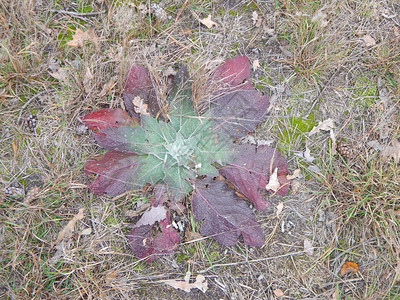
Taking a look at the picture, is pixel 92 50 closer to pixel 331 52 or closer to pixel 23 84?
pixel 23 84

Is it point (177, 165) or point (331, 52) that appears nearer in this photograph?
point (177, 165)

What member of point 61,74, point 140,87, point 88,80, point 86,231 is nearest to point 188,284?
point 86,231

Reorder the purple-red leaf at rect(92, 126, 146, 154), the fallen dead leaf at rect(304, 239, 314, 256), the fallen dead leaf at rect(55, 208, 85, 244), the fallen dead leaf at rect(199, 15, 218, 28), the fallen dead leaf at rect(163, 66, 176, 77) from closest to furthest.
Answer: the purple-red leaf at rect(92, 126, 146, 154) → the fallen dead leaf at rect(55, 208, 85, 244) → the fallen dead leaf at rect(304, 239, 314, 256) → the fallen dead leaf at rect(163, 66, 176, 77) → the fallen dead leaf at rect(199, 15, 218, 28)

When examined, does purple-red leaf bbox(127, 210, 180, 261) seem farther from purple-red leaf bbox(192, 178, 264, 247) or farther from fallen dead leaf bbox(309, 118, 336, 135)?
fallen dead leaf bbox(309, 118, 336, 135)

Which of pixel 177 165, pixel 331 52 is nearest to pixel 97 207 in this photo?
pixel 177 165

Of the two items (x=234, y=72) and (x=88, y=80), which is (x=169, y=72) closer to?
(x=234, y=72)

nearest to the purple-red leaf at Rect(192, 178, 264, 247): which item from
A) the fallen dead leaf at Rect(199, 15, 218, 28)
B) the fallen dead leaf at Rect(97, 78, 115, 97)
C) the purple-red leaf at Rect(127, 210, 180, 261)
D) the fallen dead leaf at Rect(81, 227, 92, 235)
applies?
the purple-red leaf at Rect(127, 210, 180, 261)

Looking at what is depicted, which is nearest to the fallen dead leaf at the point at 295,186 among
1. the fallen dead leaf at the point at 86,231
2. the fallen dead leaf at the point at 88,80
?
the fallen dead leaf at the point at 86,231
